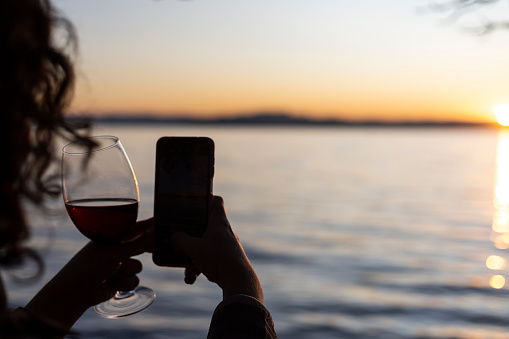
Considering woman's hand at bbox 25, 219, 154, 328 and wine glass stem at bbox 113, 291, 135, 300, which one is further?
wine glass stem at bbox 113, 291, 135, 300

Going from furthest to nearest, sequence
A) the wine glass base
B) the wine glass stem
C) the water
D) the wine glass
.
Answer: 1. the water
2. the wine glass stem
3. the wine glass base
4. the wine glass

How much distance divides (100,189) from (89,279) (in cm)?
32

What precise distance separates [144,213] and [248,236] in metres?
4.52

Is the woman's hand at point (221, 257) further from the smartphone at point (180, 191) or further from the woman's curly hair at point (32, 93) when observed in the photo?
the woman's curly hair at point (32, 93)

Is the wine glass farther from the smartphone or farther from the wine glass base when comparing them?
the wine glass base

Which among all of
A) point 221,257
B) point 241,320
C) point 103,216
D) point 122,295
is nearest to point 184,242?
point 221,257

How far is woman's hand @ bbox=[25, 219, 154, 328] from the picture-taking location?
1.62 metres

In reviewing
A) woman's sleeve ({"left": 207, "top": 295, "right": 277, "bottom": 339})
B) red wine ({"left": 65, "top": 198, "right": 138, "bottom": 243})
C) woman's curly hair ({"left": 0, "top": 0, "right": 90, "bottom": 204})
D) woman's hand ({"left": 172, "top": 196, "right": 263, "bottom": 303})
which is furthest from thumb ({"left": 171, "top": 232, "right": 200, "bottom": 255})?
woman's curly hair ({"left": 0, "top": 0, "right": 90, "bottom": 204})

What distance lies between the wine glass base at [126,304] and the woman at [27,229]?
84 millimetres

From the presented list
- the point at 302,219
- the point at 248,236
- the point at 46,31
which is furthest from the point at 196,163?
the point at 302,219

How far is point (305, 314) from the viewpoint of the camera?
23.8ft

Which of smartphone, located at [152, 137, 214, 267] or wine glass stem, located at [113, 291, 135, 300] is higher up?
smartphone, located at [152, 137, 214, 267]

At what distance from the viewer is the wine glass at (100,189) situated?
69.3 inches

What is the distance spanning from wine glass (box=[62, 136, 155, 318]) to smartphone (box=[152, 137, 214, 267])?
0.12 m
